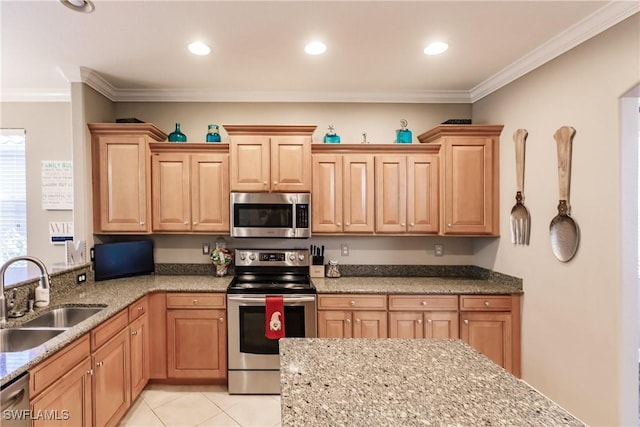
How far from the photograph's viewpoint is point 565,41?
89.5 inches

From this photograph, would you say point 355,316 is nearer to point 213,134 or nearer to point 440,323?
point 440,323

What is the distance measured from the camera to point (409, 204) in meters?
3.15

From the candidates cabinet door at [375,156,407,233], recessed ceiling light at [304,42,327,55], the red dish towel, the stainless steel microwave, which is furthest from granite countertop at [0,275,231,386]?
recessed ceiling light at [304,42,327,55]

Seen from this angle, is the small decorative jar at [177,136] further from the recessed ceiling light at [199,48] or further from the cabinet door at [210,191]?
the recessed ceiling light at [199,48]

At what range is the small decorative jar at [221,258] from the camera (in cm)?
321

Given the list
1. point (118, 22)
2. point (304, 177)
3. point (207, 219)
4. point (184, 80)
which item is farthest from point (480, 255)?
point (118, 22)

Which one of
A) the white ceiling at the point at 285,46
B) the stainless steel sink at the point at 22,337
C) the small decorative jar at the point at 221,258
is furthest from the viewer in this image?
the small decorative jar at the point at 221,258

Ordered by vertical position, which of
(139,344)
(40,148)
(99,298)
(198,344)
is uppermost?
(40,148)

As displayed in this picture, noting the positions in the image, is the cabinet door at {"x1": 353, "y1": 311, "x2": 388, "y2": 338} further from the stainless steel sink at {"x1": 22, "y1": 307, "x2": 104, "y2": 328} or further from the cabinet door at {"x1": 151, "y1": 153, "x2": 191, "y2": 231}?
the stainless steel sink at {"x1": 22, "y1": 307, "x2": 104, "y2": 328}

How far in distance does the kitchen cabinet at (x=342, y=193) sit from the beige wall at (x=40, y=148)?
2760mm

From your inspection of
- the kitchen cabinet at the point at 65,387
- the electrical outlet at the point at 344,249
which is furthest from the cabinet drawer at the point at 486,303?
the kitchen cabinet at the point at 65,387

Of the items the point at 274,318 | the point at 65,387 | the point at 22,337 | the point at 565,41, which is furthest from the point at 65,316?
the point at 565,41

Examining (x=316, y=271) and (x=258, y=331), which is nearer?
(x=258, y=331)

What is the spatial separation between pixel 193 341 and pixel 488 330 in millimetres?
2635
